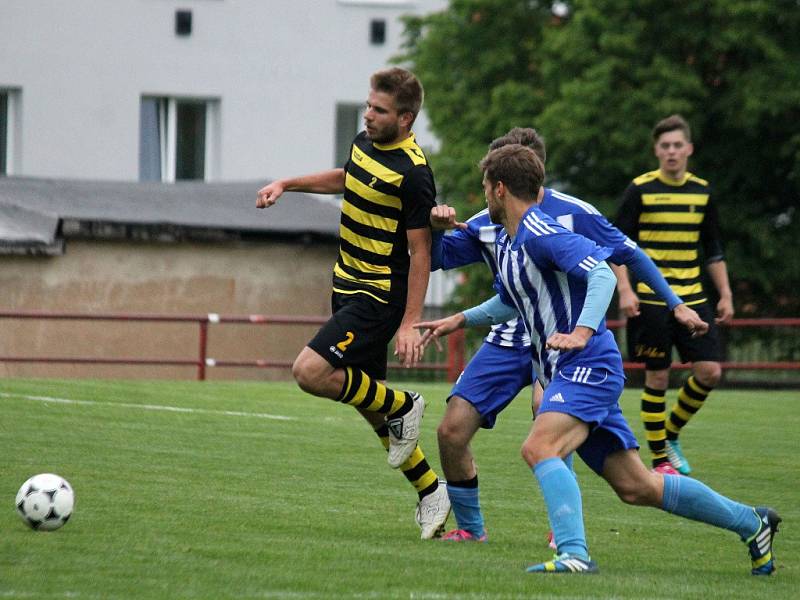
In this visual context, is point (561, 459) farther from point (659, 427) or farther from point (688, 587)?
point (659, 427)

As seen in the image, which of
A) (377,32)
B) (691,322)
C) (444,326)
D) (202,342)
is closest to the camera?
(691,322)

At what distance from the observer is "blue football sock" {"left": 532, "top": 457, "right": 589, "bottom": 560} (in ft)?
21.0

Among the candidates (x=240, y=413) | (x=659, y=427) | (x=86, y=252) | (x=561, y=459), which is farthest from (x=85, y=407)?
(x=86, y=252)

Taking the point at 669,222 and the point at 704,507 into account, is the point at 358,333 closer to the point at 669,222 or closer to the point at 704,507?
the point at 704,507

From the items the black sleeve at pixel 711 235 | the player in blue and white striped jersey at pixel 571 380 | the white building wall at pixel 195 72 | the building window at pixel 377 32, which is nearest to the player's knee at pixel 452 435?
the player in blue and white striped jersey at pixel 571 380

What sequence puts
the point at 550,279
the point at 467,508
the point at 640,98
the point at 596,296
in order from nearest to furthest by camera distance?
the point at 596,296 < the point at 550,279 < the point at 467,508 < the point at 640,98

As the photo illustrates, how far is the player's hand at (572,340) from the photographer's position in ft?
20.5

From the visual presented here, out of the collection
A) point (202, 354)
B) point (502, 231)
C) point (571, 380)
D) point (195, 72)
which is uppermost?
point (502, 231)

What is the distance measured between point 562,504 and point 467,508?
4.45 feet

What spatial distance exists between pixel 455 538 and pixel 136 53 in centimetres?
2657

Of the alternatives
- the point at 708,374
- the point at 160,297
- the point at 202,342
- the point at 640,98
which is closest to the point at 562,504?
the point at 708,374

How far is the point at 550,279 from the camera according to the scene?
6.63 meters

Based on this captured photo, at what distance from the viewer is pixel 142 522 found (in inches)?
302

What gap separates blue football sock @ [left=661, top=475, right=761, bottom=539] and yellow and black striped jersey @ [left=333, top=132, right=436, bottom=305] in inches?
75.6
